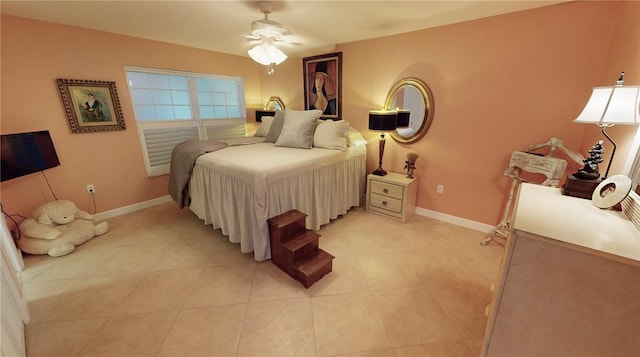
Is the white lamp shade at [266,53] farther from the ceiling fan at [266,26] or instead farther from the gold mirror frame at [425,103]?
the gold mirror frame at [425,103]

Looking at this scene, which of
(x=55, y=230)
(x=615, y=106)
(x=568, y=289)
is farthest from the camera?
(x=55, y=230)

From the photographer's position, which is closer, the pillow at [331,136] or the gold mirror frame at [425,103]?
the gold mirror frame at [425,103]

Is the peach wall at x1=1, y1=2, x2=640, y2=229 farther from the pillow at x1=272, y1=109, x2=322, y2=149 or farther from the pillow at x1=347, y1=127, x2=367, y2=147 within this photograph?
the pillow at x1=272, y1=109, x2=322, y2=149

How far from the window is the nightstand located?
Answer: 265cm

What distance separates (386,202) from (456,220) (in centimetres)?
80

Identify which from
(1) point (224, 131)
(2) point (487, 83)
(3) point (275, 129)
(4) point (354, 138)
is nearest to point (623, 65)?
(2) point (487, 83)

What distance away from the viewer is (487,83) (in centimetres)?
224

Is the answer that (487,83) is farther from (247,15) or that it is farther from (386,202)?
(247,15)

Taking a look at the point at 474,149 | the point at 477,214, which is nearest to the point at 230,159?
the point at 474,149

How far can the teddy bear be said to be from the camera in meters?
2.12

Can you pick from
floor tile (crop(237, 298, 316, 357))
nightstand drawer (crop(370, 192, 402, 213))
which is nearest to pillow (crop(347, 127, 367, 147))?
nightstand drawer (crop(370, 192, 402, 213))

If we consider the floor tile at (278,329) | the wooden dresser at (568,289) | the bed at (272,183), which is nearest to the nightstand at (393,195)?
the bed at (272,183)

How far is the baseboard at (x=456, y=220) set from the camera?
2.52m

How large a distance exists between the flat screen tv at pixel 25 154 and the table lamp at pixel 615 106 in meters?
4.06
